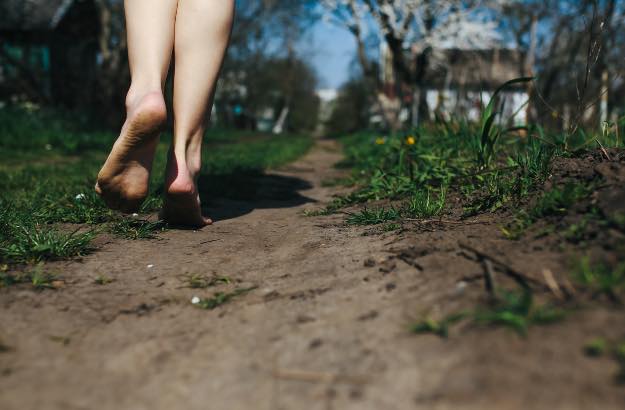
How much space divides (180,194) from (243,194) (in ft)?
3.89

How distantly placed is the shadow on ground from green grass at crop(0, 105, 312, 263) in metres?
0.02

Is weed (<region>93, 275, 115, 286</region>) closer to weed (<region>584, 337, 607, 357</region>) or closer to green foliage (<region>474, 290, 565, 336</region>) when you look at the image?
green foliage (<region>474, 290, 565, 336</region>)

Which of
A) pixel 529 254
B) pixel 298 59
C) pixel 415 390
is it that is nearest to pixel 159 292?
pixel 415 390

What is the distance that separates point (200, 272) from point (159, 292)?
18 centimetres

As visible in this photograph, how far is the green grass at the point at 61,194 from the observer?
1.66 metres

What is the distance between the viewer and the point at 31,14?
1593 cm

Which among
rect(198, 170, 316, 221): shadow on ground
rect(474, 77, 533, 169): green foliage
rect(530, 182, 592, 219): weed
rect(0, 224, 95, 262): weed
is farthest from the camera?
rect(198, 170, 316, 221): shadow on ground

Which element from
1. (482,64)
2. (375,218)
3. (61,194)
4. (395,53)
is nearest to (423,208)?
(375,218)

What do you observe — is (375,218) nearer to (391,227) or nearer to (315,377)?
(391,227)

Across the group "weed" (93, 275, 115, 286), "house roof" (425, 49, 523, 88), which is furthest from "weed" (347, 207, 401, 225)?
"house roof" (425, 49, 523, 88)

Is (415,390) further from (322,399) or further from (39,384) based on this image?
(39,384)

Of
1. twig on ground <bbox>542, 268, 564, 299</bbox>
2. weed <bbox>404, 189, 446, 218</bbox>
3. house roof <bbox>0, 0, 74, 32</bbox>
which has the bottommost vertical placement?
weed <bbox>404, 189, 446, 218</bbox>

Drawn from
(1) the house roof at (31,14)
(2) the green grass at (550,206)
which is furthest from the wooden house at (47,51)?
(2) the green grass at (550,206)

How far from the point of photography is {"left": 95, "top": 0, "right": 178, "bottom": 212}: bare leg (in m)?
1.69
